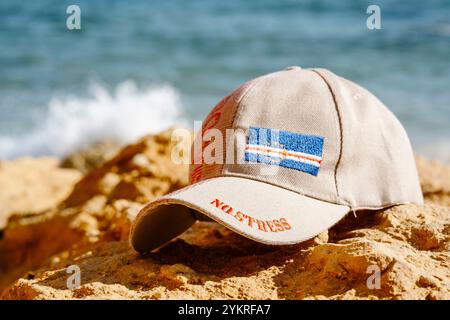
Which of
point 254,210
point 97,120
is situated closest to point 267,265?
point 254,210

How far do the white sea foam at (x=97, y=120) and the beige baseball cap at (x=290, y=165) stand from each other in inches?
175

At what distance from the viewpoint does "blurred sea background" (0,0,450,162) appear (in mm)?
6520

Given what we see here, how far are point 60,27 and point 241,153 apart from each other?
9.95 metres

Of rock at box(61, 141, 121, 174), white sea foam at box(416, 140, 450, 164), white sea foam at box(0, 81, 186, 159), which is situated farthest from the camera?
white sea foam at box(0, 81, 186, 159)

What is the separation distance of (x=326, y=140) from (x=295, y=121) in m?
0.10

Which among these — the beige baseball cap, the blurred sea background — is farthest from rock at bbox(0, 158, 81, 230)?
the beige baseball cap

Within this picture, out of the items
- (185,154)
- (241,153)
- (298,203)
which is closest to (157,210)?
(241,153)

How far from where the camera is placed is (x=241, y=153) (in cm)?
173

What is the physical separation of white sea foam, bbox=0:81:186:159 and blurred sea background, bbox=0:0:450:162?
→ 18mm

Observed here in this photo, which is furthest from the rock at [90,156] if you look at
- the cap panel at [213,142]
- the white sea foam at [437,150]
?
the cap panel at [213,142]

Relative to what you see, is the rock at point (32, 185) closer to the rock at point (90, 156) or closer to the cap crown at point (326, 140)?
the rock at point (90, 156)

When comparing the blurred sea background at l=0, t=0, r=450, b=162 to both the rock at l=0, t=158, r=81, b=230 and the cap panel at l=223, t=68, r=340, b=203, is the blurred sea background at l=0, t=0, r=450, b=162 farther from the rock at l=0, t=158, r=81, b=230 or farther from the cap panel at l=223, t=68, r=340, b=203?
the cap panel at l=223, t=68, r=340, b=203

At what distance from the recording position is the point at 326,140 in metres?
1.76
